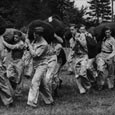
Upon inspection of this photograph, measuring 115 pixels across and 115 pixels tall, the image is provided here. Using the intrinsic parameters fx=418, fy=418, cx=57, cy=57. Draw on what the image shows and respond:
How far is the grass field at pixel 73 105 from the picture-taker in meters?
9.59

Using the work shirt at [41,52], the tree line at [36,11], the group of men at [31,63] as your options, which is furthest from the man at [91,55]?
the tree line at [36,11]

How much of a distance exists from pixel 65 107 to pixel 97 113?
1.21 m

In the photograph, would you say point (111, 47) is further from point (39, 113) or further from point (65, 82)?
point (39, 113)

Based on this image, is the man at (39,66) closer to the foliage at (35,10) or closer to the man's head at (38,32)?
the man's head at (38,32)

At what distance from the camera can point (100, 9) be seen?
77812mm

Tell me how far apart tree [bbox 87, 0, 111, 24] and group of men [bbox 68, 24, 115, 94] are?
6350 cm

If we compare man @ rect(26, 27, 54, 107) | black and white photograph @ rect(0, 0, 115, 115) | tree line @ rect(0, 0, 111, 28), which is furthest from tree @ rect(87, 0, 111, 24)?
man @ rect(26, 27, 54, 107)

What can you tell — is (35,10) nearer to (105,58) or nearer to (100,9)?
(100,9)

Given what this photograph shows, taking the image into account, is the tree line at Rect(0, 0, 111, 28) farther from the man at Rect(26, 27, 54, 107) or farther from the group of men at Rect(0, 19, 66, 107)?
the man at Rect(26, 27, 54, 107)

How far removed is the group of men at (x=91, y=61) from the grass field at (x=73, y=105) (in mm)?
418

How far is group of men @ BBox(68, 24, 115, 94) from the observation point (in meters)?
12.6

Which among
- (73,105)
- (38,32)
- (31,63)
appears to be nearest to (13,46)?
(31,63)

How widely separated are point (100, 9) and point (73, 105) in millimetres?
68465

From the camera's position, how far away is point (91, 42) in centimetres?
1303
